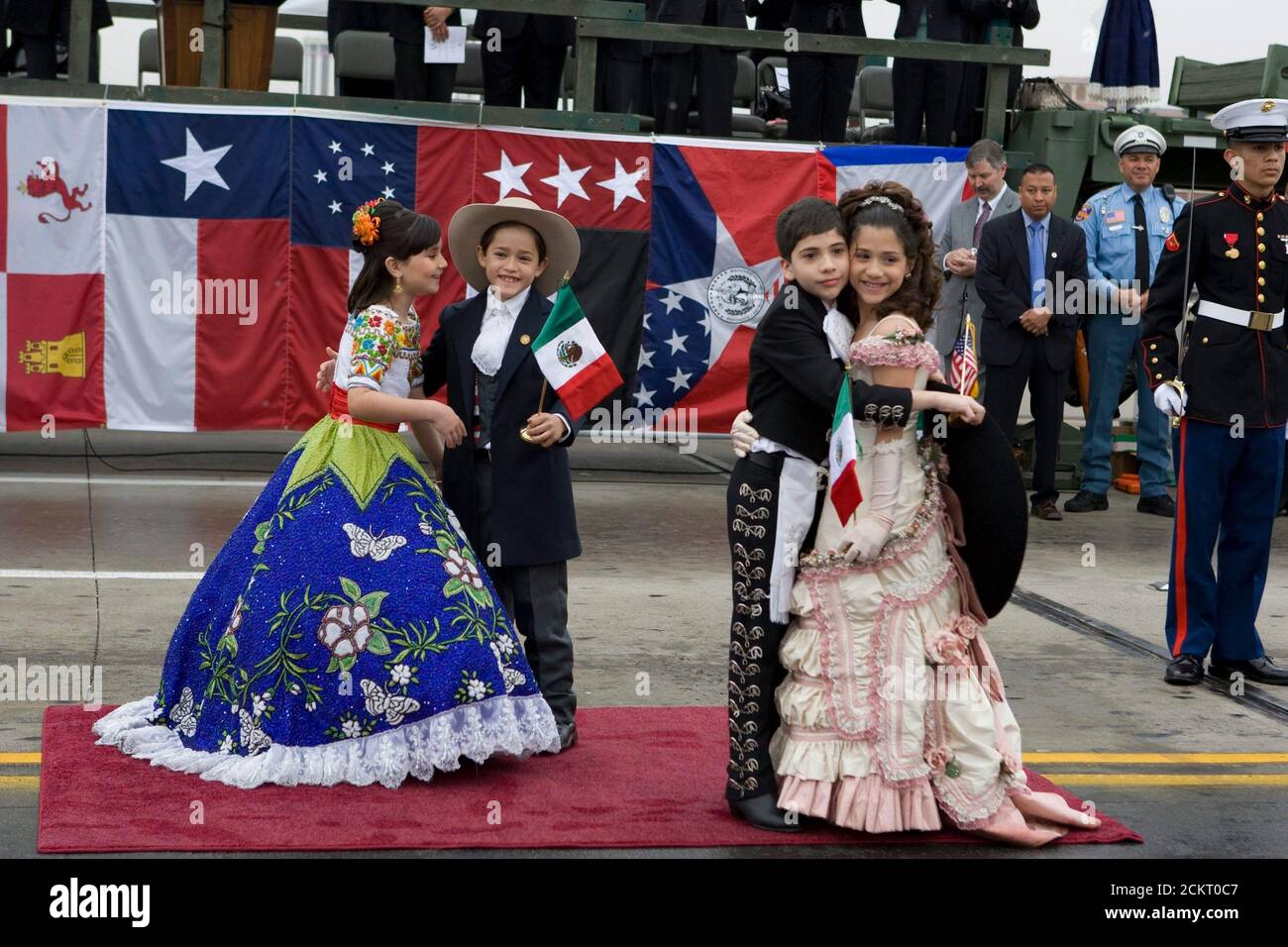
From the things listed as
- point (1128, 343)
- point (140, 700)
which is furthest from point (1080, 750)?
point (1128, 343)

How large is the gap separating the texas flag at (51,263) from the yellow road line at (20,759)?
6.00 metres

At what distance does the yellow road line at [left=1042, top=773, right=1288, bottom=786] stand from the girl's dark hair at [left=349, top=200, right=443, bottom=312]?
2709 mm

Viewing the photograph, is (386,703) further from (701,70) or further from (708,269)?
(701,70)

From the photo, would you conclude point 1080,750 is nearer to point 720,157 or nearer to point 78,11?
point 720,157

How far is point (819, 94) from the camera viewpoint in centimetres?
1229

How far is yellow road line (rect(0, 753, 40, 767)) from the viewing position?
5207 millimetres

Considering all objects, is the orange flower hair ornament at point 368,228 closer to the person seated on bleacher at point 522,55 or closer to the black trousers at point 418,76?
the black trousers at point 418,76

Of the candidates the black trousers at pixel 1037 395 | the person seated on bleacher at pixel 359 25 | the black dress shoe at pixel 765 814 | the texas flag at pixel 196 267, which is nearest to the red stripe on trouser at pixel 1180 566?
the black dress shoe at pixel 765 814

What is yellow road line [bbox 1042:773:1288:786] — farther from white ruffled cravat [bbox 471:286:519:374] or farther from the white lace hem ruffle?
white ruffled cravat [bbox 471:286:519:374]

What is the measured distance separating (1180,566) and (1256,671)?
1.73ft

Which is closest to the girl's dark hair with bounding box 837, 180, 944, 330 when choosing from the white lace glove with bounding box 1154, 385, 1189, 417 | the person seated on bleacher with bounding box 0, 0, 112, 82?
the white lace glove with bounding box 1154, 385, 1189, 417

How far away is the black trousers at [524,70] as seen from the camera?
39.1 feet

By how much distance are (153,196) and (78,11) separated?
132 centimetres

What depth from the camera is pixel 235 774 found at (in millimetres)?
4984
